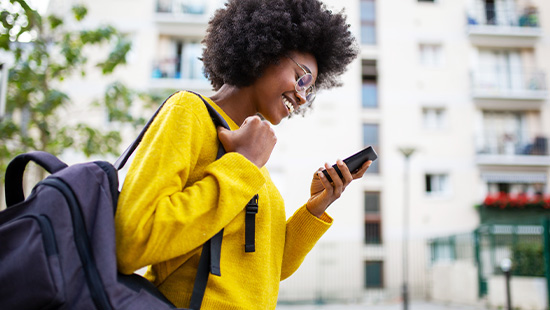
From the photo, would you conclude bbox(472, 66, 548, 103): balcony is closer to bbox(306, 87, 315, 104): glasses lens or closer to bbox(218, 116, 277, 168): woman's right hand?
bbox(306, 87, 315, 104): glasses lens

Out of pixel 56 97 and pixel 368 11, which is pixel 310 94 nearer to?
pixel 56 97

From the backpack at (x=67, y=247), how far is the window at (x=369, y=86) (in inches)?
688

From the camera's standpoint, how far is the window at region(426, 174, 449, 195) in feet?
56.6

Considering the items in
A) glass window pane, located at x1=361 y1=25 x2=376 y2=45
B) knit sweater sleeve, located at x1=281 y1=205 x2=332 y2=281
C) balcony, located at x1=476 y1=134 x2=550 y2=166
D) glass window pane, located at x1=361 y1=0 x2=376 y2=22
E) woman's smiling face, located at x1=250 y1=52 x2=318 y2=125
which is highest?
glass window pane, located at x1=361 y1=0 x2=376 y2=22

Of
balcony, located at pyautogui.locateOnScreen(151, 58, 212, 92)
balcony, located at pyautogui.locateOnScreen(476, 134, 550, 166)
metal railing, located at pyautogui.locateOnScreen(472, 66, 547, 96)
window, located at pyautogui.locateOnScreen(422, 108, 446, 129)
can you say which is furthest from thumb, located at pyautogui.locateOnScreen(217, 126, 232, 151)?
metal railing, located at pyautogui.locateOnScreen(472, 66, 547, 96)

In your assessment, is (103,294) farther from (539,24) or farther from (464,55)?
(539,24)

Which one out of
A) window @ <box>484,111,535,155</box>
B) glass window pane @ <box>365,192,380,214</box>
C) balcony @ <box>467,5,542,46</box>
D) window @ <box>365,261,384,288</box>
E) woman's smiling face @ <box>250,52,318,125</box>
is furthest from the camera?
balcony @ <box>467,5,542,46</box>

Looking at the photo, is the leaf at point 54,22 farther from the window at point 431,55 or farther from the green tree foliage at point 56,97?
the window at point 431,55

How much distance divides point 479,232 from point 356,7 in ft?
35.6

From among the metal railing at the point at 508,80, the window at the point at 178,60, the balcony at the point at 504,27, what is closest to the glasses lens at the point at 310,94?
the window at the point at 178,60

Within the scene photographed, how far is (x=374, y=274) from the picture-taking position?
16312mm

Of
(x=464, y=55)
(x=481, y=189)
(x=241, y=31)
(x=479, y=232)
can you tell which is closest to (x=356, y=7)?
(x=464, y=55)

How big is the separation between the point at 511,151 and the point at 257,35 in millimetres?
18603

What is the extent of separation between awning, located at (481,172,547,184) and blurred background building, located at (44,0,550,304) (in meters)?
0.04
